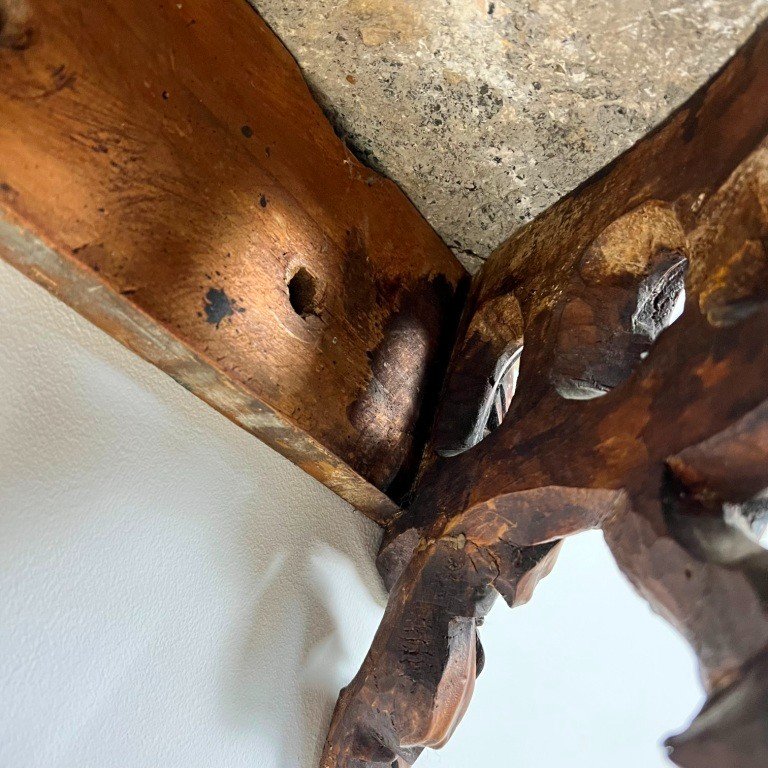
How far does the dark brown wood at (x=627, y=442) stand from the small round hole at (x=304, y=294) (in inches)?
14.4

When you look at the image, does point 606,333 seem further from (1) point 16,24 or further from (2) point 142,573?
(1) point 16,24

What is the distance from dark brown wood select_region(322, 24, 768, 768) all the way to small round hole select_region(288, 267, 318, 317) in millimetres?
366

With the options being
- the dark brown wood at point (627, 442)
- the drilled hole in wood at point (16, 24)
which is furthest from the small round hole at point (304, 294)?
the drilled hole in wood at point (16, 24)

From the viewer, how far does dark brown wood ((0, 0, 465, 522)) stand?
977 mm

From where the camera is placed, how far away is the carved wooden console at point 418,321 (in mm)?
854

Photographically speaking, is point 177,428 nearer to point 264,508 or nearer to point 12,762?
point 264,508

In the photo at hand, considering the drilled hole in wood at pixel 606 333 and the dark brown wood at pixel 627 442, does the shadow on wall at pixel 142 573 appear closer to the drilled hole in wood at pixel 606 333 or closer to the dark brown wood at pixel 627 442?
the dark brown wood at pixel 627 442

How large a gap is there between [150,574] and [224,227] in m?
0.56

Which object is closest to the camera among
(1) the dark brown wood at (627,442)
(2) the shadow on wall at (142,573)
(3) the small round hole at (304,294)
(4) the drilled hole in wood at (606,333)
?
(1) the dark brown wood at (627,442)

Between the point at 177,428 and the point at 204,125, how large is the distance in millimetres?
506

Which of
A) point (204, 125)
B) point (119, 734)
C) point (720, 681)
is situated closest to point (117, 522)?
point (119, 734)

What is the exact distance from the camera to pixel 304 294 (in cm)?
131

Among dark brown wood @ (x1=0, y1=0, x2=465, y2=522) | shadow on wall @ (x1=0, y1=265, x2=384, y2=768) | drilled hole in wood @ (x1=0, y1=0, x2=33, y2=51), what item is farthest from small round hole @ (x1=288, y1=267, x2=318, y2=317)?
drilled hole in wood @ (x1=0, y1=0, x2=33, y2=51)

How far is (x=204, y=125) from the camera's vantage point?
3.84 ft
